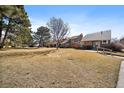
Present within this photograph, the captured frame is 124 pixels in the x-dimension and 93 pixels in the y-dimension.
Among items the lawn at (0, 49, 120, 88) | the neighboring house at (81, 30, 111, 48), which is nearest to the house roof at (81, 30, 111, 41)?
the neighboring house at (81, 30, 111, 48)

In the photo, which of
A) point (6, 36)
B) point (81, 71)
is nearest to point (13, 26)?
point (6, 36)

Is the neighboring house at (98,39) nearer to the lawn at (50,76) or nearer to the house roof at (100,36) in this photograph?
the house roof at (100,36)

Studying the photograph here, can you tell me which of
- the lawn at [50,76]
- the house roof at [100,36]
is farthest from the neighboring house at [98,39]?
the lawn at [50,76]

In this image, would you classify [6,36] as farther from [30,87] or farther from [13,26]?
[30,87]

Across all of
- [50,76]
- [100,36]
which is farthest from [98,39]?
[50,76]

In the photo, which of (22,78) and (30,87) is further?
(22,78)

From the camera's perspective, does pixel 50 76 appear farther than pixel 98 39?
No

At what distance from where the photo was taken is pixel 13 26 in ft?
43.3

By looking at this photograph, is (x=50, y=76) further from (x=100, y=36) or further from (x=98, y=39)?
(x=98, y=39)

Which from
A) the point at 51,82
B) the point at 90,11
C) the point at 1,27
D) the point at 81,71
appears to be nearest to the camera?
the point at 51,82

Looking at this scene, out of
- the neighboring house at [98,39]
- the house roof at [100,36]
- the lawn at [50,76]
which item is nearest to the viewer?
the lawn at [50,76]

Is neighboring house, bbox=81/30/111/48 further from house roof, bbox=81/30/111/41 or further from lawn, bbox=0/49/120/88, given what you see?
lawn, bbox=0/49/120/88
